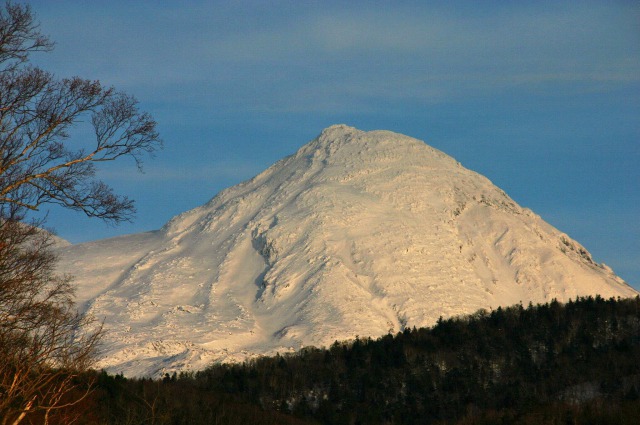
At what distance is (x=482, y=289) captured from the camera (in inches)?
4596

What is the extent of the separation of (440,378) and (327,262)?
56618mm

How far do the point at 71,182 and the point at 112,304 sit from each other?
9782 centimetres

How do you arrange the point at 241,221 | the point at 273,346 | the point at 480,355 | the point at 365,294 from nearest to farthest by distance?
1. the point at 480,355
2. the point at 273,346
3. the point at 365,294
4. the point at 241,221

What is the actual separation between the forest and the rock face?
31.5 m

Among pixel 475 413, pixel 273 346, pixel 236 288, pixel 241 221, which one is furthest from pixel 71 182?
pixel 241 221

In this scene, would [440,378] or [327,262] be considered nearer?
[440,378]

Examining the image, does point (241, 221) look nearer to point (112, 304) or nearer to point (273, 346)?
point (112, 304)

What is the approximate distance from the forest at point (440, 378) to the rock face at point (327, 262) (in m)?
31.5

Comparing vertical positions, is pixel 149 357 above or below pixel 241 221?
below

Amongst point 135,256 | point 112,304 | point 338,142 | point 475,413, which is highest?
point 338,142

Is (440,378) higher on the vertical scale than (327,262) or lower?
lower

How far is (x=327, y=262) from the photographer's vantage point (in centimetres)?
11619

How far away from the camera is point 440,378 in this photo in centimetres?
6025

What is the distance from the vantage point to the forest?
159ft
